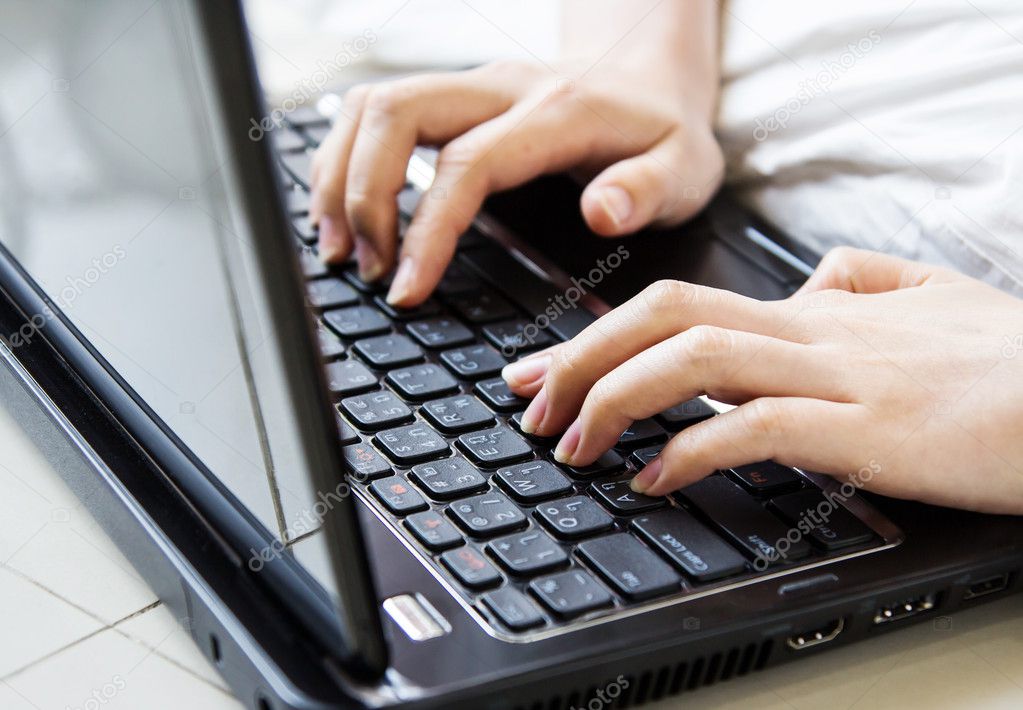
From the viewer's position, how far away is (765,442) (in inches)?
19.5

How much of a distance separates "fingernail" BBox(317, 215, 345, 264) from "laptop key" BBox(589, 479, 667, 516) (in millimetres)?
285

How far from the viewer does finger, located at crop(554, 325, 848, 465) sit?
0.51m

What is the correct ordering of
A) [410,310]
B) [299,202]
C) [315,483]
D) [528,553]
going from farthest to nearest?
[299,202]
[410,310]
[528,553]
[315,483]

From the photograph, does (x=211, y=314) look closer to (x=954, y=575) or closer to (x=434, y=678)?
(x=434, y=678)

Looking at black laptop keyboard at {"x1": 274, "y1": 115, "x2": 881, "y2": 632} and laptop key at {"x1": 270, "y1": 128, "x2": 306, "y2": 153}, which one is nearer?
black laptop keyboard at {"x1": 274, "y1": 115, "x2": 881, "y2": 632}

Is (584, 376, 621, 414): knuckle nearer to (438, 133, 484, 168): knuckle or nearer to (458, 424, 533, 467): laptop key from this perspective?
(458, 424, 533, 467): laptop key

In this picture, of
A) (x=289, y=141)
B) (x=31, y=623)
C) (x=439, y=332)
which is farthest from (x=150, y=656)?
(x=289, y=141)

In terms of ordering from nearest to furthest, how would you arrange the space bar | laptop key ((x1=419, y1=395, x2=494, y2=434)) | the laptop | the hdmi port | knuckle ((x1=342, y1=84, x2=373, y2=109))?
the laptop < the hdmi port < laptop key ((x1=419, y1=395, x2=494, y2=434)) < the space bar < knuckle ((x1=342, y1=84, x2=373, y2=109))

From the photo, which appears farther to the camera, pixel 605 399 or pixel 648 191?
pixel 648 191

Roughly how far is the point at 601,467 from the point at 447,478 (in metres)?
0.08

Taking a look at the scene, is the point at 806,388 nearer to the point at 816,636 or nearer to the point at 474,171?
the point at 816,636

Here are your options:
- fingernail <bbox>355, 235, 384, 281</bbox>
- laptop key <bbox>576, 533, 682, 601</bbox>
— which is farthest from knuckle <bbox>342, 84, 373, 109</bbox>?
laptop key <bbox>576, 533, 682, 601</bbox>

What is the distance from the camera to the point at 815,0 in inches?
31.9

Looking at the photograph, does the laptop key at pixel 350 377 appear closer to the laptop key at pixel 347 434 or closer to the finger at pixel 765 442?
the laptop key at pixel 347 434
